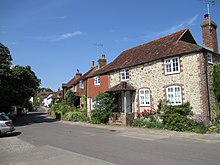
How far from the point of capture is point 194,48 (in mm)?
15375

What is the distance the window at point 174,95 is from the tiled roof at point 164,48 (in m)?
2.86

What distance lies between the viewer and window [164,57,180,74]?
54.0 feet

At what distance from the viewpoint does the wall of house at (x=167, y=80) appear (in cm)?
1500

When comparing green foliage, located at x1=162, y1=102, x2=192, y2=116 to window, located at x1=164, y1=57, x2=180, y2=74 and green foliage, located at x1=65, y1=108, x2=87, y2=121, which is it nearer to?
window, located at x1=164, y1=57, x2=180, y2=74

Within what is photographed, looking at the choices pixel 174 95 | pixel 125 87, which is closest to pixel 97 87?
pixel 125 87

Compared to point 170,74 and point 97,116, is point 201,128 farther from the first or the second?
point 97,116

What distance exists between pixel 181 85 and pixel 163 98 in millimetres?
1972

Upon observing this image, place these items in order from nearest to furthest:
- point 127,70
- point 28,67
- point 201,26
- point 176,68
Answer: point 176,68 → point 201,26 → point 127,70 → point 28,67

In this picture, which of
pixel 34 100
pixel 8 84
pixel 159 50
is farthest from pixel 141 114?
pixel 34 100

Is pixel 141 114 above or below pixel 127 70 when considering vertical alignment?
below

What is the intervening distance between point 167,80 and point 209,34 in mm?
5958

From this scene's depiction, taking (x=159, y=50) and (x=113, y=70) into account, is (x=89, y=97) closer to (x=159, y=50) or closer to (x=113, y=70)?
(x=113, y=70)

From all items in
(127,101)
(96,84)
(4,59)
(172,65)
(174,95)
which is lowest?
(127,101)

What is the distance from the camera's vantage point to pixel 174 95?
16.3 meters
